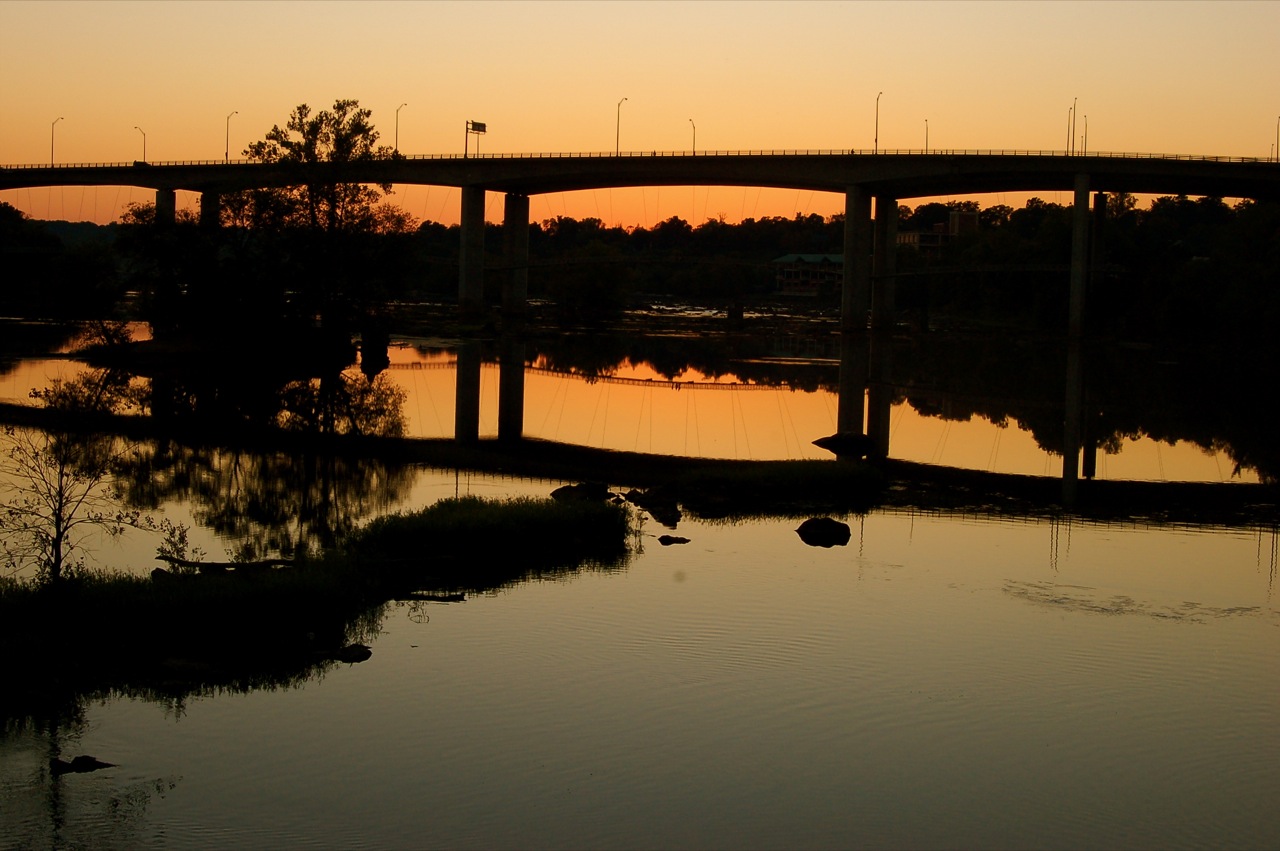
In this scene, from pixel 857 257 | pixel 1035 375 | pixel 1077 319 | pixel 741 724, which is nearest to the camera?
pixel 741 724

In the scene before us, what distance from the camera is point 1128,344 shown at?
348 feet

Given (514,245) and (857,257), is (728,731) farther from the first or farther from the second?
(514,245)

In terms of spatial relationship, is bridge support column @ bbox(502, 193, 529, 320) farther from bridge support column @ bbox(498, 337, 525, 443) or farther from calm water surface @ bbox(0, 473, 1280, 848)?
calm water surface @ bbox(0, 473, 1280, 848)

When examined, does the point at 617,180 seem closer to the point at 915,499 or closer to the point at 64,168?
the point at 64,168

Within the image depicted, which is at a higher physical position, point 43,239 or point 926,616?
point 43,239

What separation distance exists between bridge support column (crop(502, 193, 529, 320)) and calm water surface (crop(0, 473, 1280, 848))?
107 meters

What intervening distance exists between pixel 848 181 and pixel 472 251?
34.4 m

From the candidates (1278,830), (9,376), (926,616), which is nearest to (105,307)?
(9,376)

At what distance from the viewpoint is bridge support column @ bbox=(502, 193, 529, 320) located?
128 m

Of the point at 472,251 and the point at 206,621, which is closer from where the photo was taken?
the point at 206,621

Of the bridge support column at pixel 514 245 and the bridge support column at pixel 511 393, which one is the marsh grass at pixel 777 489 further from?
the bridge support column at pixel 514 245

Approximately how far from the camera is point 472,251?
122 meters

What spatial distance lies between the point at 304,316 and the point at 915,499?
5080 centimetres

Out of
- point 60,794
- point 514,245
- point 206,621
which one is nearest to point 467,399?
point 206,621
